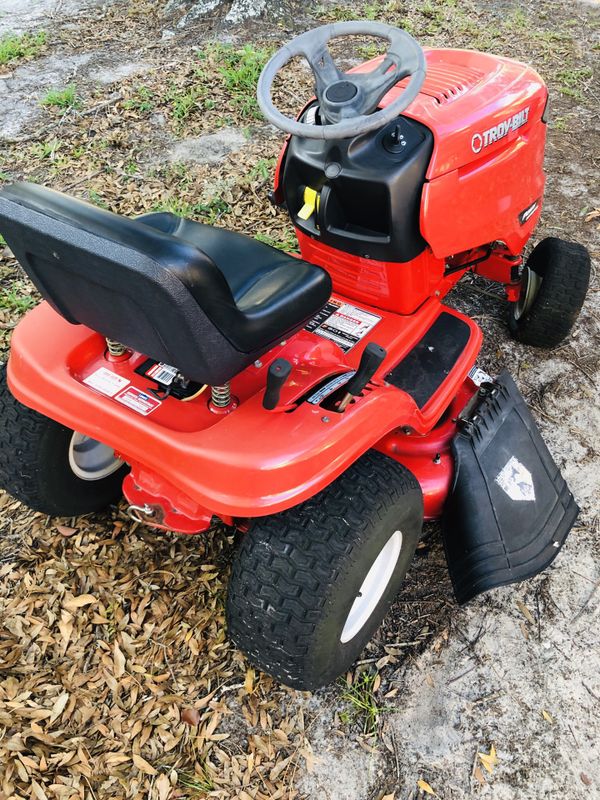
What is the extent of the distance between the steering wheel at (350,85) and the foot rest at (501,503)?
971 mm

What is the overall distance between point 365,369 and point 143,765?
118 centimetres

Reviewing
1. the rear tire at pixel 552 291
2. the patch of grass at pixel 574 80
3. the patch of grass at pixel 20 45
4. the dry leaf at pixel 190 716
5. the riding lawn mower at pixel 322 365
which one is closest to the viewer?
the riding lawn mower at pixel 322 365

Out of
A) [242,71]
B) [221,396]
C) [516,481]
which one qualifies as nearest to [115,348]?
[221,396]

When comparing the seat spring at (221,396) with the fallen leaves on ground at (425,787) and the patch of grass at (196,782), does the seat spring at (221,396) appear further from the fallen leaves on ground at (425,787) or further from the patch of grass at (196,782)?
the fallen leaves on ground at (425,787)

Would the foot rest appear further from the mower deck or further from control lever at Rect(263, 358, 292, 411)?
control lever at Rect(263, 358, 292, 411)

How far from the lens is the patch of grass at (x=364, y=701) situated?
1.78 metres

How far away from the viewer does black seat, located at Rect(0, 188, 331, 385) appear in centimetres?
118

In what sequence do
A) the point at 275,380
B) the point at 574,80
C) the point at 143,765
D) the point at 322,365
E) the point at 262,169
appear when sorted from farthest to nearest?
the point at 574,80, the point at 262,169, the point at 322,365, the point at 143,765, the point at 275,380

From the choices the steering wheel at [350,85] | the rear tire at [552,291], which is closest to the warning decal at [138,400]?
the steering wheel at [350,85]

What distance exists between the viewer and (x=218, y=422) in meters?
1.59

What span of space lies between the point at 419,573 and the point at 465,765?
1.85 ft

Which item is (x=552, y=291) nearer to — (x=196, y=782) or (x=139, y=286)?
(x=139, y=286)

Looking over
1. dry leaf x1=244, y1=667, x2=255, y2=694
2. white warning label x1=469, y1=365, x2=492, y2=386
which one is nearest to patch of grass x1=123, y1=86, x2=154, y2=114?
white warning label x1=469, y1=365, x2=492, y2=386

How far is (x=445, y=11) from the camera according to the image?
5.46m
